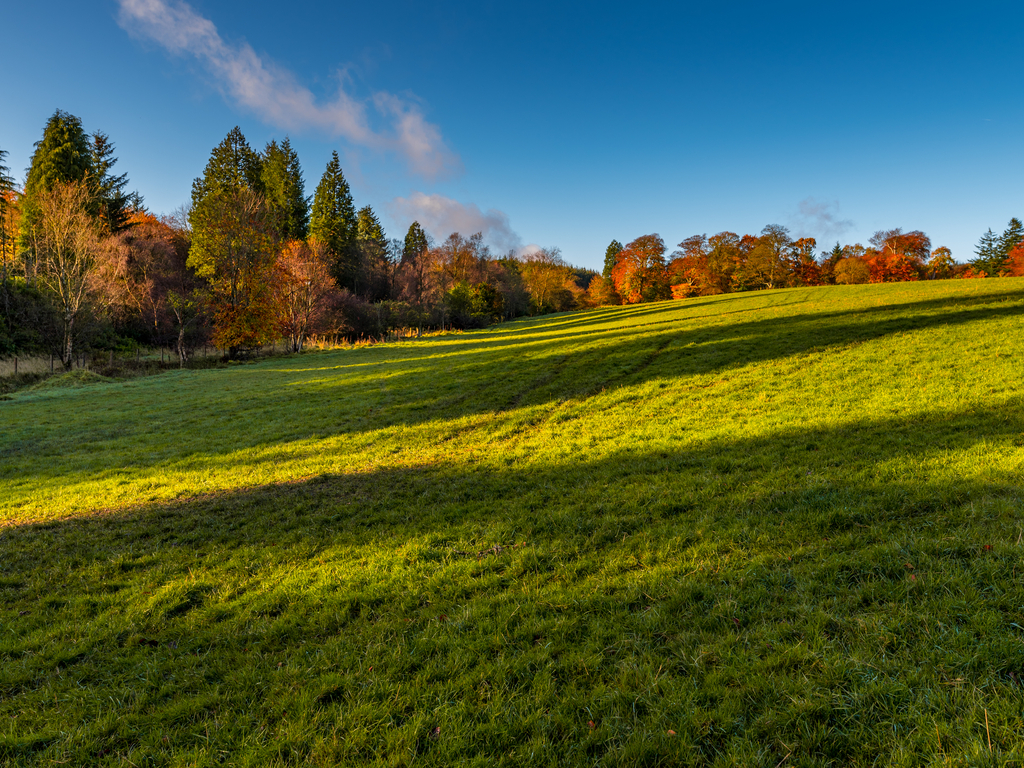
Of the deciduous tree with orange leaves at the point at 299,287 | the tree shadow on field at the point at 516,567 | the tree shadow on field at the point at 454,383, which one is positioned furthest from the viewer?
the deciduous tree with orange leaves at the point at 299,287

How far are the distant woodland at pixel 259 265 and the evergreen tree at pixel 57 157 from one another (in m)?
0.15

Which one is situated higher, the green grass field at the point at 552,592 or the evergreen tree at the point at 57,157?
the evergreen tree at the point at 57,157

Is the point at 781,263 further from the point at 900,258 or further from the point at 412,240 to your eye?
the point at 412,240

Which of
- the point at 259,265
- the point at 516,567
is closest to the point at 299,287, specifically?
the point at 259,265

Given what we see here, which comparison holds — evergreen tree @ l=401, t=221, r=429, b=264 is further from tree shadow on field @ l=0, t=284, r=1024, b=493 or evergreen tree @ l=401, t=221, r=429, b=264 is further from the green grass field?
the green grass field

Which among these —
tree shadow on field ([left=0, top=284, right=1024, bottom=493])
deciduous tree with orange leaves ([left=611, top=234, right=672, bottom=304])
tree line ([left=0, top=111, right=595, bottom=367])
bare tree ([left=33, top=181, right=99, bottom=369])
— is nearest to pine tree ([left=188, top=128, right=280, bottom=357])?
tree line ([left=0, top=111, right=595, bottom=367])

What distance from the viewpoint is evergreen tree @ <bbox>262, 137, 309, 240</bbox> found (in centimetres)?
6619

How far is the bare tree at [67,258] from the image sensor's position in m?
29.7

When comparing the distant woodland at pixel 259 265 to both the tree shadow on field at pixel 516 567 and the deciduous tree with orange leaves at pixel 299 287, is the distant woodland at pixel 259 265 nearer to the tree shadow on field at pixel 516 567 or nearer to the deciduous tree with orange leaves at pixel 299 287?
the deciduous tree with orange leaves at pixel 299 287

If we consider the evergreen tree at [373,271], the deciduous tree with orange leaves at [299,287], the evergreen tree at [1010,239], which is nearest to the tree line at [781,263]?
the evergreen tree at [1010,239]

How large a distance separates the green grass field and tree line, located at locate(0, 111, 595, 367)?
2706 centimetres

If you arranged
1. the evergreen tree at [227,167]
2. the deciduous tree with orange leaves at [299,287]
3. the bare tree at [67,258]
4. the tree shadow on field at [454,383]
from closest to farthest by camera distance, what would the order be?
the tree shadow on field at [454,383] < the bare tree at [67,258] < the deciduous tree with orange leaves at [299,287] < the evergreen tree at [227,167]

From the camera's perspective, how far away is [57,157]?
146ft

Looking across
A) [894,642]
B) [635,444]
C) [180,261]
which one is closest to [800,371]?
[635,444]
